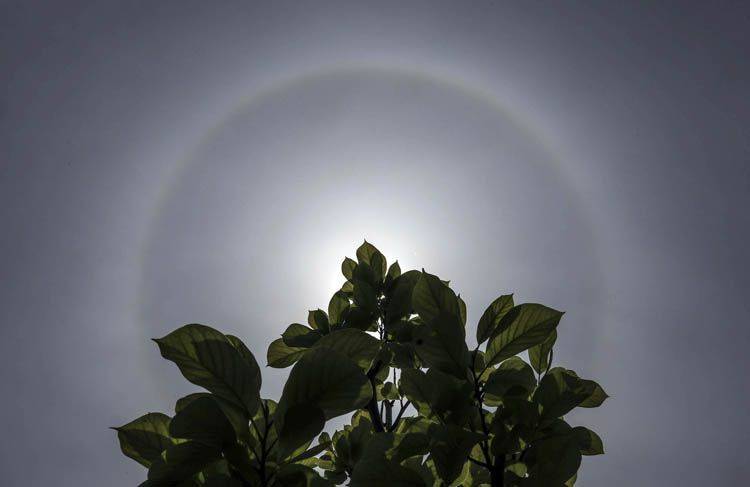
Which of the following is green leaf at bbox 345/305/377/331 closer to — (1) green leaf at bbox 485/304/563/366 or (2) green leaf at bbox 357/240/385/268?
(2) green leaf at bbox 357/240/385/268

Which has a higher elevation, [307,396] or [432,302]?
[432,302]

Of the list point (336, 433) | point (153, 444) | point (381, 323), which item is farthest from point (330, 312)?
point (153, 444)

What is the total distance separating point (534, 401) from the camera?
1.36 metres

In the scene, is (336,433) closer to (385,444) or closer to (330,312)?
(330,312)

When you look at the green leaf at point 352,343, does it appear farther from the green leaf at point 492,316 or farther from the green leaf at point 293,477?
the green leaf at point 492,316

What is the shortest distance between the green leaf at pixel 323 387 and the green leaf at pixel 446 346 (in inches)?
12.7

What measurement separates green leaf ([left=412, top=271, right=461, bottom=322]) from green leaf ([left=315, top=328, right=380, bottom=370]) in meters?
0.22

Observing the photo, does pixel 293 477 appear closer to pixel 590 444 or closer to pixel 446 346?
pixel 446 346

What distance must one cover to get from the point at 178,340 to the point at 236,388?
0.17 meters

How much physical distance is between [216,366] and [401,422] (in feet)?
3.57

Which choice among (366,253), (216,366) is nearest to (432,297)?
(216,366)

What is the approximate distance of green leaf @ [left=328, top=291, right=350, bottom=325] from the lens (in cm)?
208

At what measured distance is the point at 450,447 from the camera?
120 cm

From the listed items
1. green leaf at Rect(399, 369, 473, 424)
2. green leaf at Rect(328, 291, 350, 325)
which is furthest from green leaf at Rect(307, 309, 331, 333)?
green leaf at Rect(399, 369, 473, 424)
